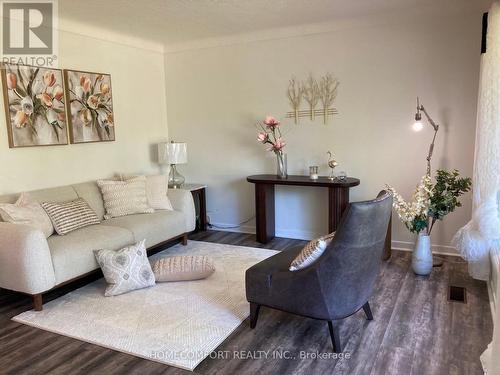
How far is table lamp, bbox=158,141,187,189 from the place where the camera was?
5.01 m

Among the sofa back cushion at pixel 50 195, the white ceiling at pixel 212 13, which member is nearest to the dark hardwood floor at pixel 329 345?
the sofa back cushion at pixel 50 195

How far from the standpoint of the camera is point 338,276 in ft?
7.86

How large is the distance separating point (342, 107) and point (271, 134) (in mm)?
890

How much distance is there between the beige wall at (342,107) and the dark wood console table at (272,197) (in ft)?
0.83

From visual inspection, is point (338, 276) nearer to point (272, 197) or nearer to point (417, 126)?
point (417, 126)

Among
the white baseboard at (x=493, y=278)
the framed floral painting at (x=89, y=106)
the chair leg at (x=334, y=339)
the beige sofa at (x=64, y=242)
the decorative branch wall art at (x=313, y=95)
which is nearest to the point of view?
the chair leg at (x=334, y=339)

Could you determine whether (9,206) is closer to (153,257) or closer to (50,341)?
(50,341)

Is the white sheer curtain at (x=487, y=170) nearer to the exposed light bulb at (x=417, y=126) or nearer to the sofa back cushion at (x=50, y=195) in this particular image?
the exposed light bulb at (x=417, y=126)

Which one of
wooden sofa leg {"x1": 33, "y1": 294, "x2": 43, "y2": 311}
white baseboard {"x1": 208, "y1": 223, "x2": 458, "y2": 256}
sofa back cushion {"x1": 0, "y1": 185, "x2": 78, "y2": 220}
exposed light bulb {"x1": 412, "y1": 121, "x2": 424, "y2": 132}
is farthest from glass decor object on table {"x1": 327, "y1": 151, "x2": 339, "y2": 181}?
wooden sofa leg {"x1": 33, "y1": 294, "x2": 43, "y2": 311}

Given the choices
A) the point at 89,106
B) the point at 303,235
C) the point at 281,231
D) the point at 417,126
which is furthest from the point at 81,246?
the point at 417,126

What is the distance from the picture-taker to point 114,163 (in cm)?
486

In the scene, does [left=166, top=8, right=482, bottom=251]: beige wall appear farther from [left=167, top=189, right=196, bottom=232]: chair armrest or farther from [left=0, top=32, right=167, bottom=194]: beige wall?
[left=167, top=189, right=196, bottom=232]: chair armrest

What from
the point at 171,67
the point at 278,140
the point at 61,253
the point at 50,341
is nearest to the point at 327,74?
the point at 278,140

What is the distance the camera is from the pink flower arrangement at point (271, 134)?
4.58m
